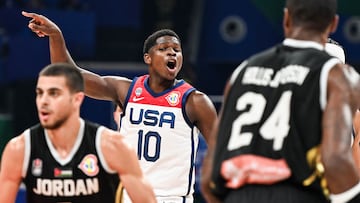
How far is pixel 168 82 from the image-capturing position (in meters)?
7.44

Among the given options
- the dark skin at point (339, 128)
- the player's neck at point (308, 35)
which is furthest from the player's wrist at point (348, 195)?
the player's neck at point (308, 35)

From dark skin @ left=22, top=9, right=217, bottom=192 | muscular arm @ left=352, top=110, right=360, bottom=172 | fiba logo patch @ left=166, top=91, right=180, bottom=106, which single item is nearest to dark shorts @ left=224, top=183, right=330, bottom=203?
muscular arm @ left=352, top=110, right=360, bottom=172

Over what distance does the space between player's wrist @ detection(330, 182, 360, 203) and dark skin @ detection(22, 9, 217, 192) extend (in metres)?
3.08

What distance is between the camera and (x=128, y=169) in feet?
17.2

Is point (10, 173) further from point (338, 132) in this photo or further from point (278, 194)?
point (338, 132)

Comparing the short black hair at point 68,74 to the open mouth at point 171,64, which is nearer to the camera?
the short black hair at point 68,74

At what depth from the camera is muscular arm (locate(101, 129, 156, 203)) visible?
207 inches

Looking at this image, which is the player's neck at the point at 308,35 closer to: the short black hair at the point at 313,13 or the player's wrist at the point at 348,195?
the short black hair at the point at 313,13

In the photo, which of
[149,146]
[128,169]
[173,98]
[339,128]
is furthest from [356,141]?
[339,128]

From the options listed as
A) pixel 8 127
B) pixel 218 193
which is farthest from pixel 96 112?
pixel 218 193

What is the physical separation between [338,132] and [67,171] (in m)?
2.01

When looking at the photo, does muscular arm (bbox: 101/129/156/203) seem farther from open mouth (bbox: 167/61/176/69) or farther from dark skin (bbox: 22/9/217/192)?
open mouth (bbox: 167/61/176/69)

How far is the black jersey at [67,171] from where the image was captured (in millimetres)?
5375

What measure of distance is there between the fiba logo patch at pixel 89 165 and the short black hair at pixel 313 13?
1.72m
